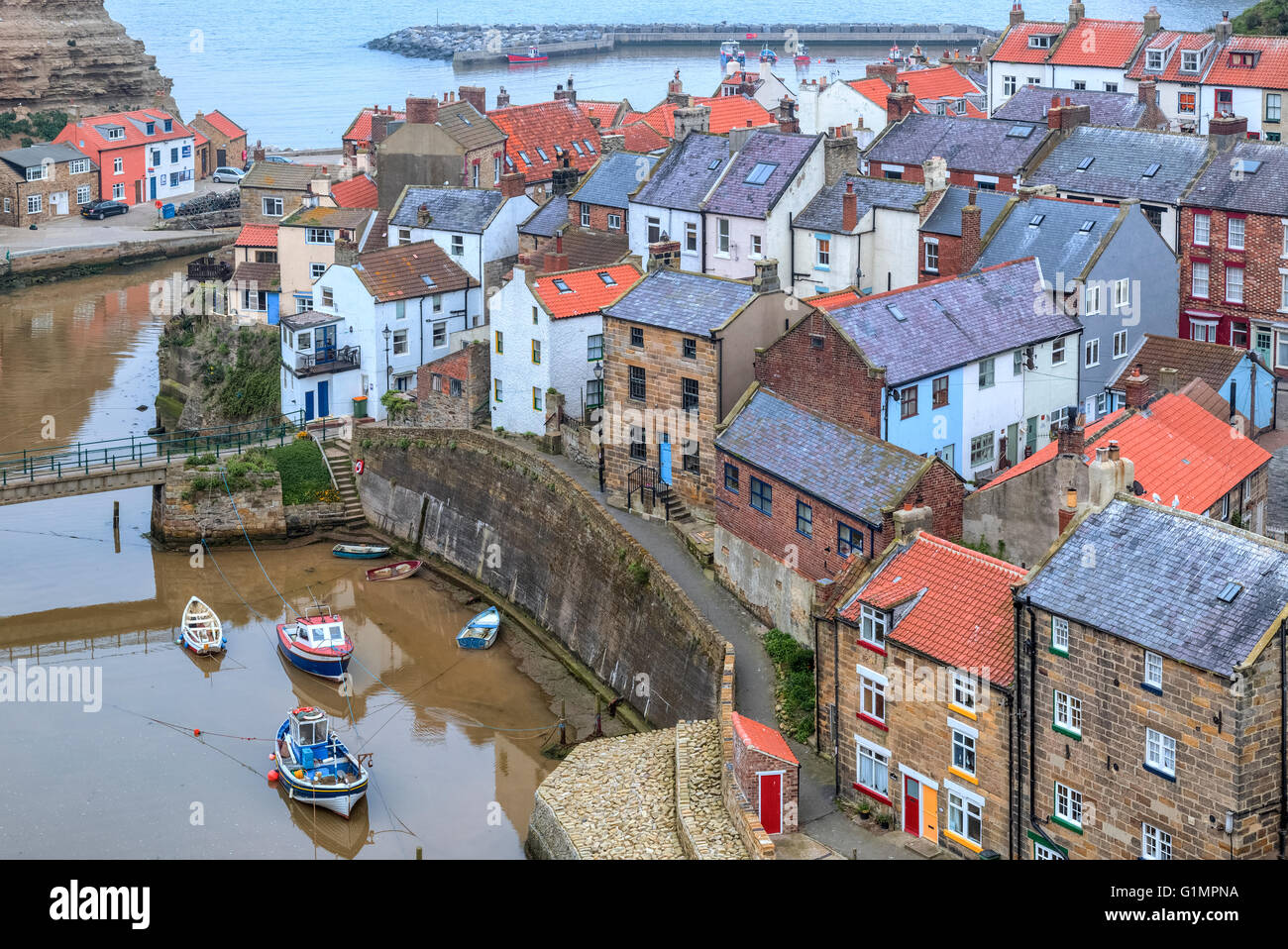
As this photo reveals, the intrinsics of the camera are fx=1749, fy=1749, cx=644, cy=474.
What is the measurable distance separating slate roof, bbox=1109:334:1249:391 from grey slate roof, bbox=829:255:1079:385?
2.30 m

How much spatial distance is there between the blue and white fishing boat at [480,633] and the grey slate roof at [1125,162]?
24403 millimetres

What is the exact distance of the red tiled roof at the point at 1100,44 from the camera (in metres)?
78.0

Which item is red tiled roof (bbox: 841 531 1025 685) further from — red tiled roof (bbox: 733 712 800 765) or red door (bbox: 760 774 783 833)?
red door (bbox: 760 774 783 833)

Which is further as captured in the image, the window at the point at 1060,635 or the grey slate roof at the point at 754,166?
the grey slate roof at the point at 754,166

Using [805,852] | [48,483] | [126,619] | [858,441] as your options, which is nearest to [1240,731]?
[805,852]

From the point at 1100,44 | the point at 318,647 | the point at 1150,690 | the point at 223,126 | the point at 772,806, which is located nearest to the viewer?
the point at 1150,690

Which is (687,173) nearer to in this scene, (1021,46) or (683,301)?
(683,301)

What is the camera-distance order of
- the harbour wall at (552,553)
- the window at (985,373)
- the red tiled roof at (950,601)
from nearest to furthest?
the red tiled roof at (950,601) < the harbour wall at (552,553) < the window at (985,373)

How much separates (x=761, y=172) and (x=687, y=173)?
9.94 ft

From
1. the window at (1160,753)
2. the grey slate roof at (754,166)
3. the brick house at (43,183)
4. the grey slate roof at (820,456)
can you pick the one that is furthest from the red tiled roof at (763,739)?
the brick house at (43,183)

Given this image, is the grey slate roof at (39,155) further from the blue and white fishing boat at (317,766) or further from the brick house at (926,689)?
the brick house at (926,689)

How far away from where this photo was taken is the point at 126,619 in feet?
158

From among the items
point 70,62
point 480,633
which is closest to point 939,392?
point 480,633

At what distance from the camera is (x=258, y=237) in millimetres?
66062
